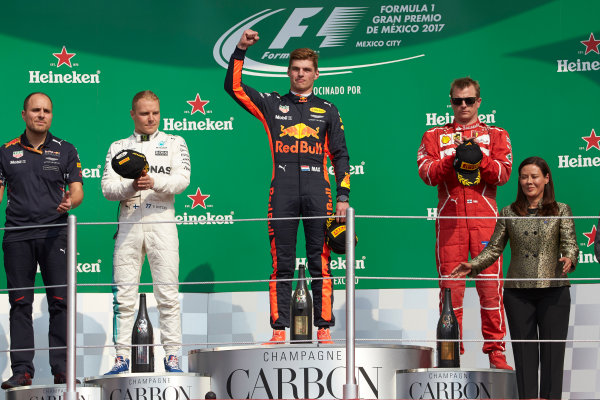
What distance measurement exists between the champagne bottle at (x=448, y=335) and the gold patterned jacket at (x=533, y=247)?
0.20m

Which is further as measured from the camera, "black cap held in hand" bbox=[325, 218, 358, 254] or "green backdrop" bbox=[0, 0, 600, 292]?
"green backdrop" bbox=[0, 0, 600, 292]

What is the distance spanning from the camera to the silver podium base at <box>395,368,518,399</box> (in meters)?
4.61

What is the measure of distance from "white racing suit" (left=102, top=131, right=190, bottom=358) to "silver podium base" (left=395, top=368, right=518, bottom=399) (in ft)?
4.07

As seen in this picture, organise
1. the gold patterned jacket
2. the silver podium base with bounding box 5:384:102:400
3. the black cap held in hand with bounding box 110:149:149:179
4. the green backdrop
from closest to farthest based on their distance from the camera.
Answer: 1. the silver podium base with bounding box 5:384:102:400
2. the gold patterned jacket
3. the black cap held in hand with bounding box 110:149:149:179
4. the green backdrop

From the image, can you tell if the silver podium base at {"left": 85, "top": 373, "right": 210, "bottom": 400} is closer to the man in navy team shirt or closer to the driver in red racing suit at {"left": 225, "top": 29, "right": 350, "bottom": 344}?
the man in navy team shirt

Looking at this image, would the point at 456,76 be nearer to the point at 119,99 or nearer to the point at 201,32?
the point at 201,32

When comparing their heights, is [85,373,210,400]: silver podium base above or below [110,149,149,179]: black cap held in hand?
below

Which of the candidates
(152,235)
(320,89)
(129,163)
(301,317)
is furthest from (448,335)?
(320,89)

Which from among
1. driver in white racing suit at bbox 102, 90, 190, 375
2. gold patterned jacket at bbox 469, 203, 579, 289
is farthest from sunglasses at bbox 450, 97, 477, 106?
driver in white racing suit at bbox 102, 90, 190, 375

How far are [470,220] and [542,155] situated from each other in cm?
141

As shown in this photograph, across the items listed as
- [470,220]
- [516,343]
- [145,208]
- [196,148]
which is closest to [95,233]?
[196,148]

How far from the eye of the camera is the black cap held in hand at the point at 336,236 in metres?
5.24

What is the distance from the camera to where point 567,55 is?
22.0 ft

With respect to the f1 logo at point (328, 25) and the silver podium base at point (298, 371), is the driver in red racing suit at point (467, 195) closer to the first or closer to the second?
the silver podium base at point (298, 371)
